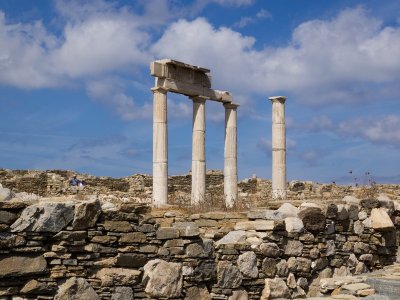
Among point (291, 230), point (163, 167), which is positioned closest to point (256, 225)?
point (291, 230)

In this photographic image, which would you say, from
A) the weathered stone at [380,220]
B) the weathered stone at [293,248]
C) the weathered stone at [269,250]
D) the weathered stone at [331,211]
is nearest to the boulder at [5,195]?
the weathered stone at [269,250]

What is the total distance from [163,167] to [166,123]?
1.59 m

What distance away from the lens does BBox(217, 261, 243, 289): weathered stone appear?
356 inches

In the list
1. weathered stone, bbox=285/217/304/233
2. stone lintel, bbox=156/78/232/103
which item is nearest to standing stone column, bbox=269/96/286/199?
stone lintel, bbox=156/78/232/103

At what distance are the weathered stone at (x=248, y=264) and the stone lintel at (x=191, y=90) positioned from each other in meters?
12.7

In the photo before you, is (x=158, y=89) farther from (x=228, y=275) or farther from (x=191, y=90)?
(x=228, y=275)

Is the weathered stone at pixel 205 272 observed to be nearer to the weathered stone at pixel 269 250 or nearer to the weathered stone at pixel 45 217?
the weathered stone at pixel 269 250

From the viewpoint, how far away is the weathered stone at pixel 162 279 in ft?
26.8

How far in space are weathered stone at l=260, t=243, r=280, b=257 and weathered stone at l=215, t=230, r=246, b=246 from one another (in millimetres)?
342

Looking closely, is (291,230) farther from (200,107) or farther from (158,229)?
(200,107)

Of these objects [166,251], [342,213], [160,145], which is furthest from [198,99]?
[166,251]

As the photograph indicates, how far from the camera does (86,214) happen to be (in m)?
7.71

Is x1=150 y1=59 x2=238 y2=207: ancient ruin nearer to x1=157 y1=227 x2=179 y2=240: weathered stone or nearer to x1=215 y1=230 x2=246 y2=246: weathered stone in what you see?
x1=215 y1=230 x2=246 y2=246: weathered stone

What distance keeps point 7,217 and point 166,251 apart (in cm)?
237
